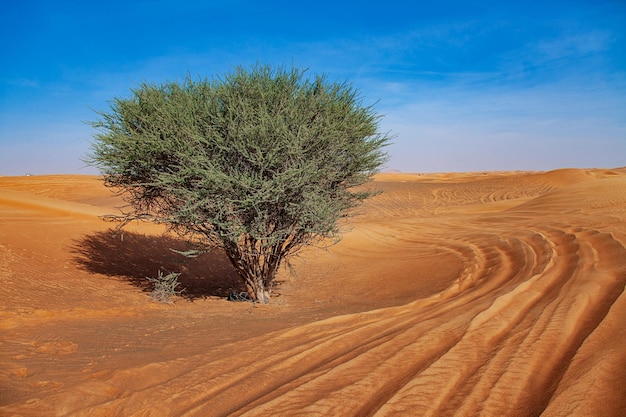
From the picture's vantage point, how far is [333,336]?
15.7ft

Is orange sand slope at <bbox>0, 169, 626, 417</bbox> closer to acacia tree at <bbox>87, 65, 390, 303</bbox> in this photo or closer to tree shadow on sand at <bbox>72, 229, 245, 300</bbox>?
tree shadow on sand at <bbox>72, 229, 245, 300</bbox>

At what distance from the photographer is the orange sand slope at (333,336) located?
3.14 metres

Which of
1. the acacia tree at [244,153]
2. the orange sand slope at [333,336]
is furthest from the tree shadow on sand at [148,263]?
the acacia tree at [244,153]

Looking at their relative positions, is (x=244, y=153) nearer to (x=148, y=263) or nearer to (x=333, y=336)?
(x=333, y=336)

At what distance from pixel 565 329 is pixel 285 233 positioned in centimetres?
471

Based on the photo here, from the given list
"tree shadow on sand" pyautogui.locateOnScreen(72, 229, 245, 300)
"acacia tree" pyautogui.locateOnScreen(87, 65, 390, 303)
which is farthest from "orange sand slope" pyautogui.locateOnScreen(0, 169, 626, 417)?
"acacia tree" pyautogui.locateOnScreen(87, 65, 390, 303)

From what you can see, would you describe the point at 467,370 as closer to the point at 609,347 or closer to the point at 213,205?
the point at 609,347

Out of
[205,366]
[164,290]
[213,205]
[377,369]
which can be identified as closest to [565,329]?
[377,369]

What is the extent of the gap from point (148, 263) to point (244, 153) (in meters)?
6.95

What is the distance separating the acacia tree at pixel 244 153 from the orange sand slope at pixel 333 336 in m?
1.72

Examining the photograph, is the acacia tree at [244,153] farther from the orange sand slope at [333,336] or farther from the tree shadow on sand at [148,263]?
the tree shadow on sand at [148,263]

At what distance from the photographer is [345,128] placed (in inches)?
306

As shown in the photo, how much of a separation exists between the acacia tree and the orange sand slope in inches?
67.8

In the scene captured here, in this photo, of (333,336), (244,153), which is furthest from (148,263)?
(333,336)
